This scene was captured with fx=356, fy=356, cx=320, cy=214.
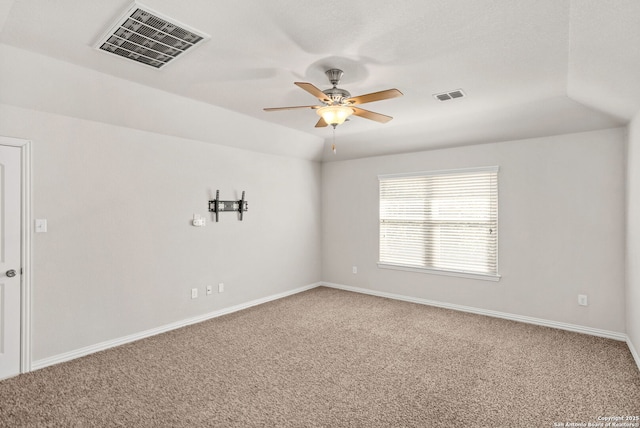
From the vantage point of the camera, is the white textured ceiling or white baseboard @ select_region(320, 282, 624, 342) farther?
white baseboard @ select_region(320, 282, 624, 342)

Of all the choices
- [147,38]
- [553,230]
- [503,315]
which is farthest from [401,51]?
[503,315]

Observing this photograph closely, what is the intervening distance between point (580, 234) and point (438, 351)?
2252mm

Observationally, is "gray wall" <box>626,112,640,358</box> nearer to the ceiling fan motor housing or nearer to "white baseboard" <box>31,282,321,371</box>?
the ceiling fan motor housing

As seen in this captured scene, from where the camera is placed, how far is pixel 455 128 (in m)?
4.67

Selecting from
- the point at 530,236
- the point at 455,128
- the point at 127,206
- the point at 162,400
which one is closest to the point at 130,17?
the point at 127,206

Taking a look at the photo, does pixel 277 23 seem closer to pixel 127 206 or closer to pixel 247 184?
pixel 127 206

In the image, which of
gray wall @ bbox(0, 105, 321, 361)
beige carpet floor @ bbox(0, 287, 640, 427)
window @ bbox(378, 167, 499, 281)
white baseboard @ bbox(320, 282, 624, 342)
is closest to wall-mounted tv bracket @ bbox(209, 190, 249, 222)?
gray wall @ bbox(0, 105, 321, 361)

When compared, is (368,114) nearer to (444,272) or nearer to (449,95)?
(449,95)

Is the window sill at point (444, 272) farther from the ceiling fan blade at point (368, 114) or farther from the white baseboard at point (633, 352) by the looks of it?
the ceiling fan blade at point (368, 114)

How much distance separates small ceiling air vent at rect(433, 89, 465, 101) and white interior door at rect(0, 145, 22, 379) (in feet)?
13.2

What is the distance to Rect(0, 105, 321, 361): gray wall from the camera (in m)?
3.38

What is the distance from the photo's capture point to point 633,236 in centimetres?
349

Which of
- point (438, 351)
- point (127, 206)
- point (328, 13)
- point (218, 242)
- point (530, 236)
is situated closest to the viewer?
point (328, 13)

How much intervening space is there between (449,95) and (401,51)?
1.23 metres
